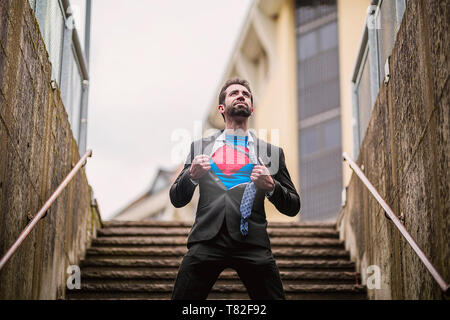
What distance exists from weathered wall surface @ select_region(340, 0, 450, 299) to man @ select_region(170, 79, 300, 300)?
2.96 feet

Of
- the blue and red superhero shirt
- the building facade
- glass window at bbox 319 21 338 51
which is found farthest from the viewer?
glass window at bbox 319 21 338 51

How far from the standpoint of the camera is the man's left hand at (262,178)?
4.93m

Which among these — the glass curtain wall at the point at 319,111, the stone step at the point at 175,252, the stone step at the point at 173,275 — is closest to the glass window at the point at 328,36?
the glass curtain wall at the point at 319,111

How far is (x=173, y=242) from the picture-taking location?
10.1 m

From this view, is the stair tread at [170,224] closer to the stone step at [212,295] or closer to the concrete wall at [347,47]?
the stone step at [212,295]

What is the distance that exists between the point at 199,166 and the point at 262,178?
37 centimetres

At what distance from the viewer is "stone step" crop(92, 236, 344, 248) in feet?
33.3

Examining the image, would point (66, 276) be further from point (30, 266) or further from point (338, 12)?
point (338, 12)

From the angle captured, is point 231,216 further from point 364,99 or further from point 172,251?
point 364,99

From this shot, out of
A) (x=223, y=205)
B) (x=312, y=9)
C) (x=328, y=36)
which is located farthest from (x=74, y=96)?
(x=312, y=9)

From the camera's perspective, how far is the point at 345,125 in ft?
66.2

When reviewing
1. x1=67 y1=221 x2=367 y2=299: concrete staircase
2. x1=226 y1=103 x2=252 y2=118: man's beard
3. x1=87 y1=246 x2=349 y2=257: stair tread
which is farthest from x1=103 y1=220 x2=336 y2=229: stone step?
x1=226 y1=103 x2=252 y2=118: man's beard

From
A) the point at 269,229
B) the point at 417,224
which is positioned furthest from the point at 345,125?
the point at 417,224

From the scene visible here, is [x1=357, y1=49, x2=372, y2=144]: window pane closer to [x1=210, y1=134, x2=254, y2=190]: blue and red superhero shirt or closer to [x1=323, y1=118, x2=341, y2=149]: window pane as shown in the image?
[x1=210, y1=134, x2=254, y2=190]: blue and red superhero shirt
